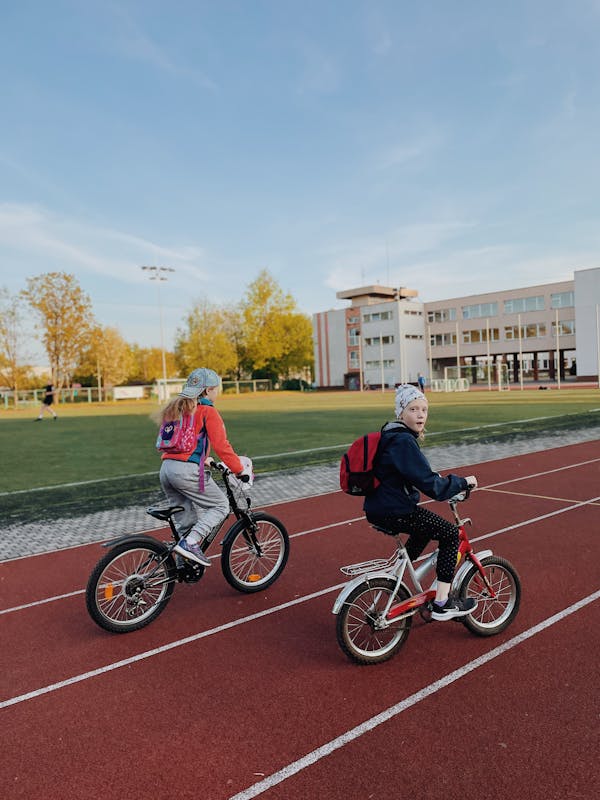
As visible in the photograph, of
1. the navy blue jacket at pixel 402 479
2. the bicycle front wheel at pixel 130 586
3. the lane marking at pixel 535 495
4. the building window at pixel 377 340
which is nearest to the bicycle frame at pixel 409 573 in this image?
the navy blue jacket at pixel 402 479

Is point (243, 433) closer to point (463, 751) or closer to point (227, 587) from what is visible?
point (227, 587)

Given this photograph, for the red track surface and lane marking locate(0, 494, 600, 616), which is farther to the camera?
lane marking locate(0, 494, 600, 616)

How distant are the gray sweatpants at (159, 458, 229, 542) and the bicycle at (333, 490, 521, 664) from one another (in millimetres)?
1409

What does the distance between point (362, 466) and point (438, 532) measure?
707 mm

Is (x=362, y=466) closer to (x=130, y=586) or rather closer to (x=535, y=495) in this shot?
(x=130, y=586)

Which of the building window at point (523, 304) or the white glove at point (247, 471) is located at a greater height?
the building window at point (523, 304)

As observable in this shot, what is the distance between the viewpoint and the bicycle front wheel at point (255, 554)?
5344 millimetres

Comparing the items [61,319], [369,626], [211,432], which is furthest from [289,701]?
[61,319]

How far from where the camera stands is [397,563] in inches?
159

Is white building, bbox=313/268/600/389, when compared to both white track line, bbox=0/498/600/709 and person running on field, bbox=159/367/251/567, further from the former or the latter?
person running on field, bbox=159/367/251/567

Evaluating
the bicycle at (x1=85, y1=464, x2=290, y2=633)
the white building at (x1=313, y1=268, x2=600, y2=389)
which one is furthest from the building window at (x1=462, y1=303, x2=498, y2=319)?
the bicycle at (x1=85, y1=464, x2=290, y2=633)

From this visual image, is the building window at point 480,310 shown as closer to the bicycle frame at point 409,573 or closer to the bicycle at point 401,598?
the bicycle at point 401,598

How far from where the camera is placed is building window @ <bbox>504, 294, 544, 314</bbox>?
72.8m

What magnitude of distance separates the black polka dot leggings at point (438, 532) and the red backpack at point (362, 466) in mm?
334
